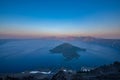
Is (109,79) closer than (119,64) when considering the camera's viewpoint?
Yes

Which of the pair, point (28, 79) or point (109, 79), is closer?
point (109, 79)

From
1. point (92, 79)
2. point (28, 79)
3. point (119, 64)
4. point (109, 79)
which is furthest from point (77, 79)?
point (119, 64)

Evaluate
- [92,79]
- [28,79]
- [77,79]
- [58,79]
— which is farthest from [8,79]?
[92,79]

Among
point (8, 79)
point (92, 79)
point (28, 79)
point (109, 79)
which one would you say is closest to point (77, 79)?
point (92, 79)

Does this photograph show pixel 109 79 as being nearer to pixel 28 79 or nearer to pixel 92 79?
pixel 92 79

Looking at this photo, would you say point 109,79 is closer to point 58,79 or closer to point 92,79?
point 92,79

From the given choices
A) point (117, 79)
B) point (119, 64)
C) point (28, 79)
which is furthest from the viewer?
point (119, 64)

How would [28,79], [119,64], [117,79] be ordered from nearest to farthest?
[117,79] → [28,79] → [119,64]

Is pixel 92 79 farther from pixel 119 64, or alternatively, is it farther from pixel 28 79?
pixel 119 64
